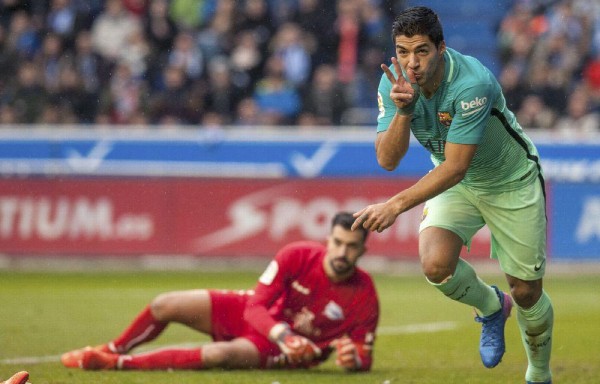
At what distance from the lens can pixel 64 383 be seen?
7.32 meters

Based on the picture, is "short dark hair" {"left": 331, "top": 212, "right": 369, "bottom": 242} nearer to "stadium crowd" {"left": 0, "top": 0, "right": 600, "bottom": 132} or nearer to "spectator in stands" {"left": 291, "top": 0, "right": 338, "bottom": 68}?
"stadium crowd" {"left": 0, "top": 0, "right": 600, "bottom": 132}

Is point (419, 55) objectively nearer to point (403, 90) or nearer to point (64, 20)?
point (403, 90)

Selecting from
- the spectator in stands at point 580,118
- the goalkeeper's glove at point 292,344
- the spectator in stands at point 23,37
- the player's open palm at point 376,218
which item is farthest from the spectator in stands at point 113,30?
the player's open palm at point 376,218

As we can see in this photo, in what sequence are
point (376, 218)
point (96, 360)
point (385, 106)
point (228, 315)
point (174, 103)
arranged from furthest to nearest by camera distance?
point (174, 103), point (228, 315), point (96, 360), point (385, 106), point (376, 218)

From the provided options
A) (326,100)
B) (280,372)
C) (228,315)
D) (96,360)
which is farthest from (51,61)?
(280,372)

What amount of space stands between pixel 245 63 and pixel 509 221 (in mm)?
13304

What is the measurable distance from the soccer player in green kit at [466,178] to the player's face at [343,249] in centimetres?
105

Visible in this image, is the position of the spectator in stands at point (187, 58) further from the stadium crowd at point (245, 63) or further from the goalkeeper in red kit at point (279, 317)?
the goalkeeper in red kit at point (279, 317)

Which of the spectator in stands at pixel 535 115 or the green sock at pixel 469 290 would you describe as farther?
the spectator in stands at pixel 535 115

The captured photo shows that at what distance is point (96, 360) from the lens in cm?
805

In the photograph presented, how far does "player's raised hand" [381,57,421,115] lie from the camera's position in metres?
6.20

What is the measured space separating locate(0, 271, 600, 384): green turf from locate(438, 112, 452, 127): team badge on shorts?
205 cm

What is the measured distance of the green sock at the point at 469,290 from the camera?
6996 mm

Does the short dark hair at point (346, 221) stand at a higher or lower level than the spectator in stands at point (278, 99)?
higher
